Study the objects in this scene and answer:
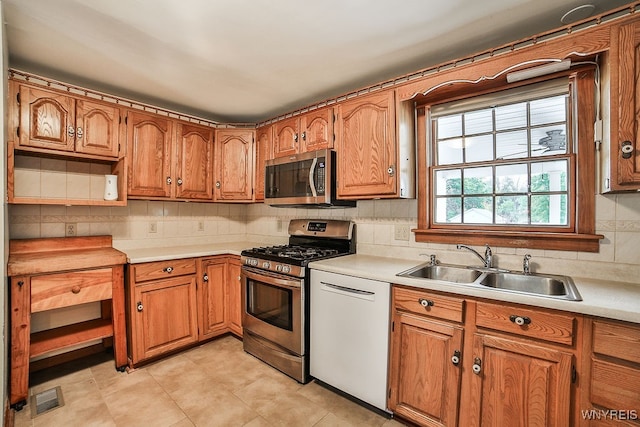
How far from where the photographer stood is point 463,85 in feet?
6.15

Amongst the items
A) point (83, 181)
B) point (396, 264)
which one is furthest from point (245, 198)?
point (396, 264)

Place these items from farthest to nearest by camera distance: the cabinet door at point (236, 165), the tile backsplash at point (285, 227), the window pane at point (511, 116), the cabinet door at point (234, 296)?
the cabinet door at point (236, 165), the cabinet door at point (234, 296), the window pane at point (511, 116), the tile backsplash at point (285, 227)

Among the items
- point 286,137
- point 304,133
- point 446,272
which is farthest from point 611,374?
point 286,137

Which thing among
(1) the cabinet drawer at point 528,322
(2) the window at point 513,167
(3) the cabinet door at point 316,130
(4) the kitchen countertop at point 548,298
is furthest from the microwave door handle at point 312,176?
(1) the cabinet drawer at point 528,322

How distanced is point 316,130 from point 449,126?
41.6 inches

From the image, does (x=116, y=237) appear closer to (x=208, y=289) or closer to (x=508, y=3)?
(x=208, y=289)

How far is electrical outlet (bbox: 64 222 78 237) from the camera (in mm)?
2494

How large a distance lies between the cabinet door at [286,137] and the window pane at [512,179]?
164 centimetres

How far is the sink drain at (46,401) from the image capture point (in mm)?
1866

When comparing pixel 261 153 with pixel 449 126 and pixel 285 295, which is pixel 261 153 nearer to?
pixel 285 295

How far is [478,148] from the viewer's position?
2.10 meters

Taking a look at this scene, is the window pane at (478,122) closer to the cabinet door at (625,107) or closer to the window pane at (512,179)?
the window pane at (512,179)

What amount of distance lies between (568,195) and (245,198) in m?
2.69

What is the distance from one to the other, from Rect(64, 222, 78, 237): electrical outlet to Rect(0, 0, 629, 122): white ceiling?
1.17 meters
